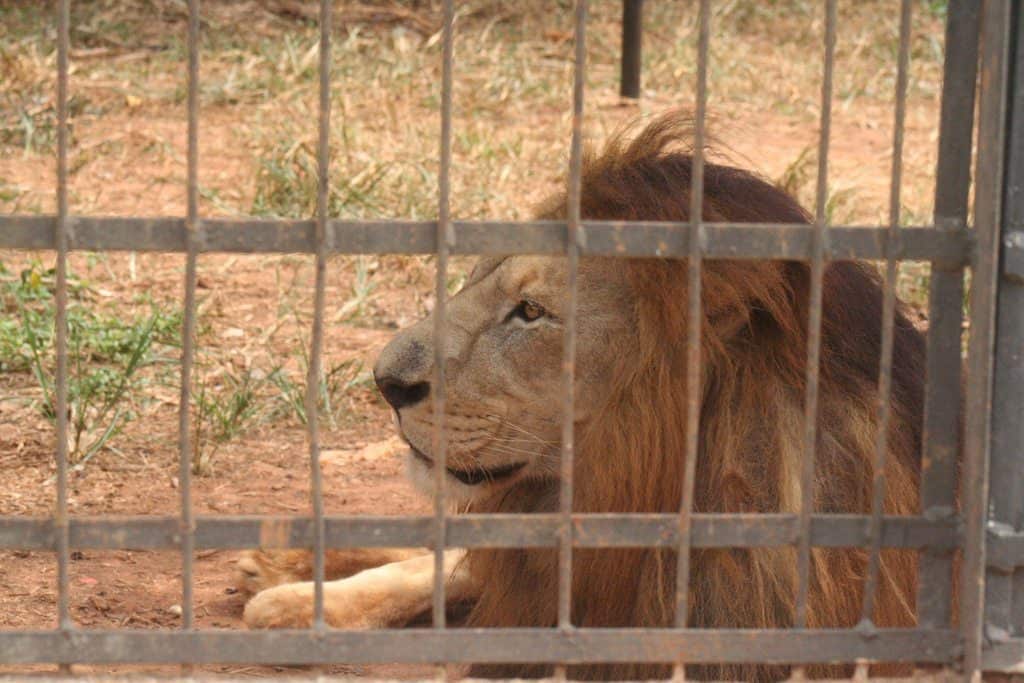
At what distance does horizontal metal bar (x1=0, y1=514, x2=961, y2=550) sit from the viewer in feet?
7.47

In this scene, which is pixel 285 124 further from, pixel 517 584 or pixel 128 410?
pixel 517 584

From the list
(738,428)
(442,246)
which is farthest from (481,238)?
(738,428)

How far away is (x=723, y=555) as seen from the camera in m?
2.79

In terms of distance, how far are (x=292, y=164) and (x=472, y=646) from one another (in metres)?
4.36

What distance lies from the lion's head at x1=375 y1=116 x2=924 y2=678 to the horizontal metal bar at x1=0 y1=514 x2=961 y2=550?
0.42m

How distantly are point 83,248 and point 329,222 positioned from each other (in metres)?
0.35

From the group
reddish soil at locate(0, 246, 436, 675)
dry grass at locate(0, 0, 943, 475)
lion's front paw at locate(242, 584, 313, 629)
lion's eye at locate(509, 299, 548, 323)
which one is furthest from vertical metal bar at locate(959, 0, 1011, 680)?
dry grass at locate(0, 0, 943, 475)

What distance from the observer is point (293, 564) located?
392cm

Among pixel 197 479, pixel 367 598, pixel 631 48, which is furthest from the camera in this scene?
pixel 631 48

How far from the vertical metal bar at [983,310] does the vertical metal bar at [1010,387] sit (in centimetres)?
2

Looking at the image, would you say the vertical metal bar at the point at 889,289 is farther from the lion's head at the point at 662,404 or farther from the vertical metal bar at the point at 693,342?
the lion's head at the point at 662,404

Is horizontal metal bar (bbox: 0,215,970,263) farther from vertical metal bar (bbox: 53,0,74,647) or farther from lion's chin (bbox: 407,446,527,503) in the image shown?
lion's chin (bbox: 407,446,527,503)

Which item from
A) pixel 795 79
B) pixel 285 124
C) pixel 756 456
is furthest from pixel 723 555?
pixel 795 79

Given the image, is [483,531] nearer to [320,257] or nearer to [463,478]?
[320,257]
